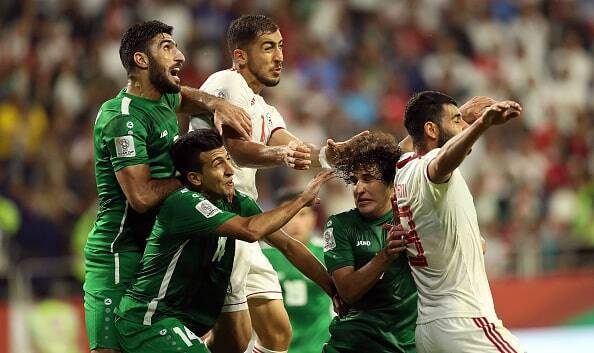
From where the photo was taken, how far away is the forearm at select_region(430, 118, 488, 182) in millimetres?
5430

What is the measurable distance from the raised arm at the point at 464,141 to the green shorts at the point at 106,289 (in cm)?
181

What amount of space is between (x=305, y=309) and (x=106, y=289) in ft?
9.76

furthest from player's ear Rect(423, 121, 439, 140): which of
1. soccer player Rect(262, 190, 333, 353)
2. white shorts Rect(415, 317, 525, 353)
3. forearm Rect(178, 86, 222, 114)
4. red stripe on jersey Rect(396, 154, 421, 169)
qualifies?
soccer player Rect(262, 190, 333, 353)

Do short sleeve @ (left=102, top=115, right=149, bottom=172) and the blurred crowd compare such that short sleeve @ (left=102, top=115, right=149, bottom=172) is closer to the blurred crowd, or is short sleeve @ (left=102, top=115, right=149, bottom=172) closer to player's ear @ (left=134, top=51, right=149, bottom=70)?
player's ear @ (left=134, top=51, right=149, bottom=70)

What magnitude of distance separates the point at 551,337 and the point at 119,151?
763 centimetres

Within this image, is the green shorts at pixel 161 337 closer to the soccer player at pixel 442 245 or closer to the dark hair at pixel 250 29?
the soccer player at pixel 442 245

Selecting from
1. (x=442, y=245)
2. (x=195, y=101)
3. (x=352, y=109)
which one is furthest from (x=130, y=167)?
(x=352, y=109)

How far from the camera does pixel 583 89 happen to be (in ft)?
52.5

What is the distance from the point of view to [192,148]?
21.3 feet

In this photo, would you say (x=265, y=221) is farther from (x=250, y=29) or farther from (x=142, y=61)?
(x=250, y=29)

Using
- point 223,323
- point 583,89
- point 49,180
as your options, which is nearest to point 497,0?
point 583,89

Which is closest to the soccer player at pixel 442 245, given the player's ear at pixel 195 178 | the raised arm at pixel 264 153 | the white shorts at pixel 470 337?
the white shorts at pixel 470 337

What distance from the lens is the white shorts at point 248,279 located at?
7.32 metres

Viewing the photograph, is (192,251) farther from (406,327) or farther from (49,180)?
(49,180)
